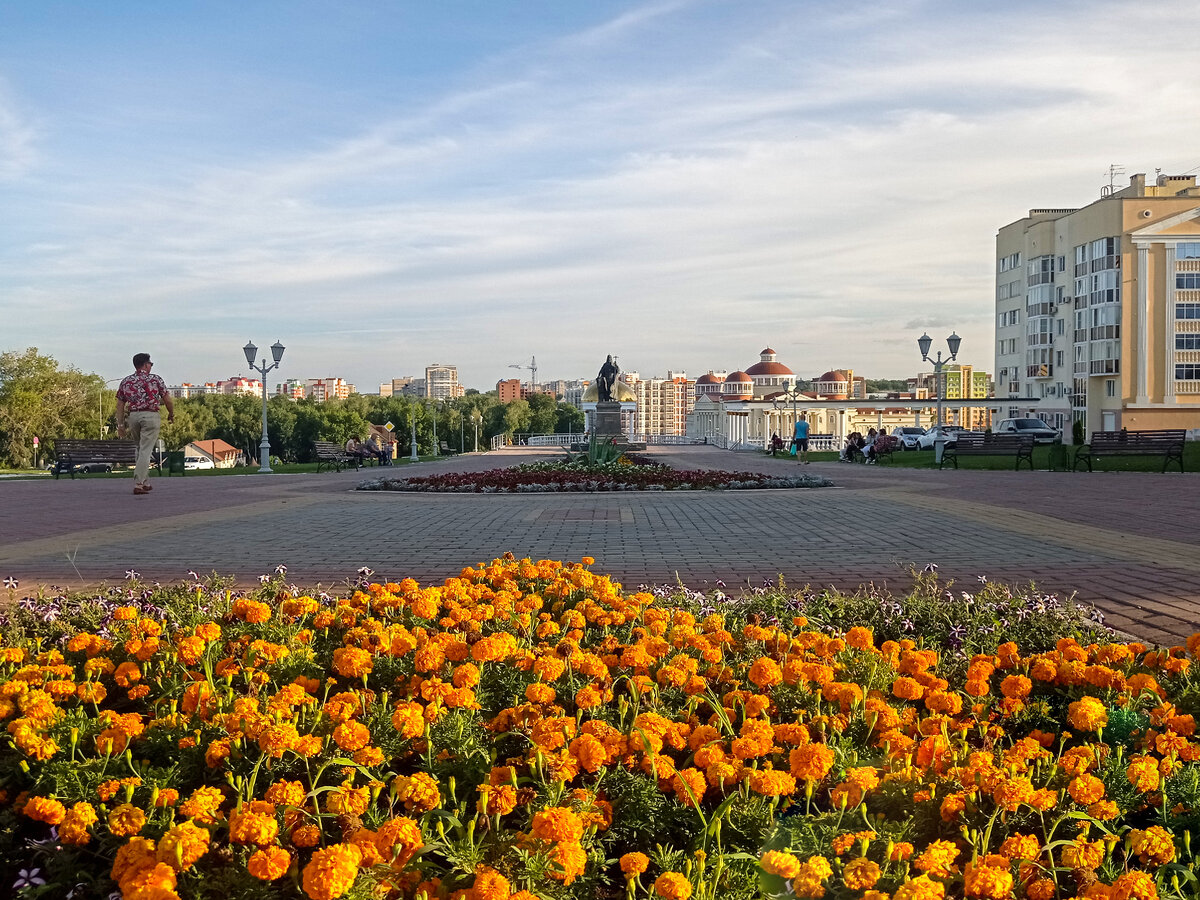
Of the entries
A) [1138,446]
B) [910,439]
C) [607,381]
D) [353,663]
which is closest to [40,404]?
[607,381]

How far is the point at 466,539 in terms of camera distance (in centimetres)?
935

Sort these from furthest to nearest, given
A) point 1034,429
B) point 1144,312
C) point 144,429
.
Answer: point 1144,312, point 1034,429, point 144,429

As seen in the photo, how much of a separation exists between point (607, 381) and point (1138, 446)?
19679 millimetres

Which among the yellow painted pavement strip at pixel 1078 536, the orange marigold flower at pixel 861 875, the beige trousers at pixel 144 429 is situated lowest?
the yellow painted pavement strip at pixel 1078 536

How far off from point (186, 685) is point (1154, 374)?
222 ft

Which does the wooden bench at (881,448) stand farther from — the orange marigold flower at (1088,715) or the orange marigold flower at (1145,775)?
the orange marigold flower at (1145,775)

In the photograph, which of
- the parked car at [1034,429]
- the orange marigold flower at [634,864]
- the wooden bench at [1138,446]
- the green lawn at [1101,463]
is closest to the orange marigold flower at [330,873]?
the orange marigold flower at [634,864]

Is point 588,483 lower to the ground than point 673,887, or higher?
lower

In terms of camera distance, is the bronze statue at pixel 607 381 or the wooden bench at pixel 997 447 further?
the bronze statue at pixel 607 381

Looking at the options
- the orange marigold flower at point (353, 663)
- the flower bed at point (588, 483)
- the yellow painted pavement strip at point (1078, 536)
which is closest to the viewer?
the orange marigold flower at point (353, 663)

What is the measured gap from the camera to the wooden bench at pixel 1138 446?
21.1 metres

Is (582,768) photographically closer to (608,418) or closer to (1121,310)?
(608,418)

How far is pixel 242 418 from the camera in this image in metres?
105

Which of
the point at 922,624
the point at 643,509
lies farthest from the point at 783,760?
the point at 643,509
